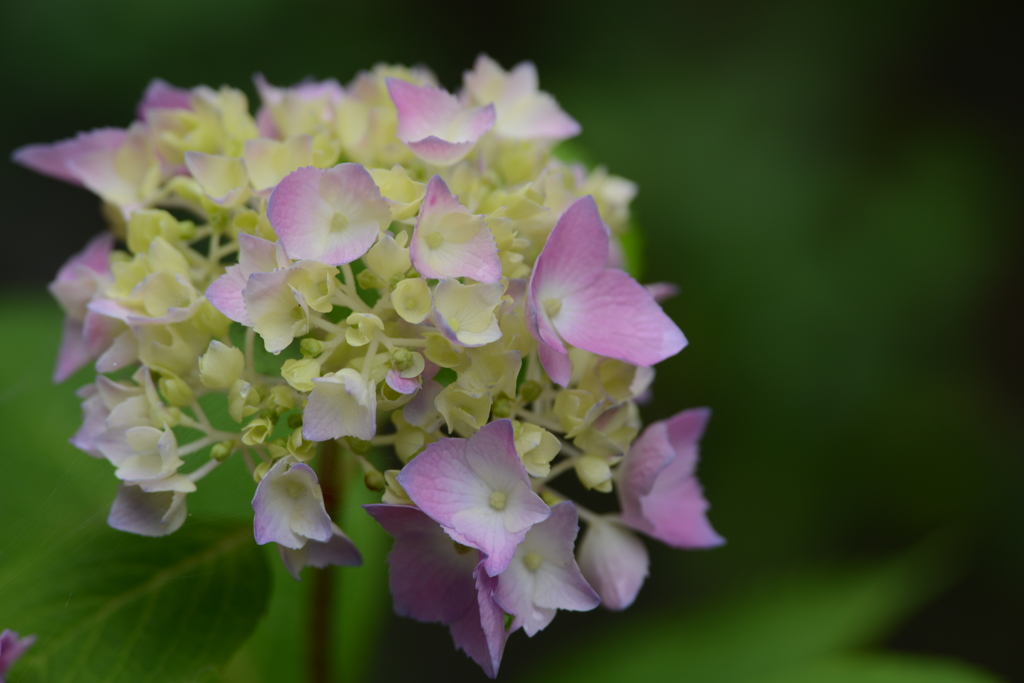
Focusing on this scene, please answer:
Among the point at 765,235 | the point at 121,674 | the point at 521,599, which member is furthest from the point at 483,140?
the point at 765,235

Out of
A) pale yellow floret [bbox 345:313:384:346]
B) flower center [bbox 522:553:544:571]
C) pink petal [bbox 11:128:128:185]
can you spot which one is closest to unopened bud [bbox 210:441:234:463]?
pale yellow floret [bbox 345:313:384:346]

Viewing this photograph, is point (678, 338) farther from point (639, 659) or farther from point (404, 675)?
point (404, 675)

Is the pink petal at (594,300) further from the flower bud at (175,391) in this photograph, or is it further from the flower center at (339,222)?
the flower bud at (175,391)

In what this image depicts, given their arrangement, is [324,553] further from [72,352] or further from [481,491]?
[72,352]

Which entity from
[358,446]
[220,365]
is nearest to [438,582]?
[358,446]

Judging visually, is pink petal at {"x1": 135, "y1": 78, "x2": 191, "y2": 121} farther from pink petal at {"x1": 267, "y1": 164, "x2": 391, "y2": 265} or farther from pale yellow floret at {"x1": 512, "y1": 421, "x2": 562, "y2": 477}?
pale yellow floret at {"x1": 512, "y1": 421, "x2": 562, "y2": 477}

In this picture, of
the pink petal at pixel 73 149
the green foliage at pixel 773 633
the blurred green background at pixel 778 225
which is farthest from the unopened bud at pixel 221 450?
the blurred green background at pixel 778 225

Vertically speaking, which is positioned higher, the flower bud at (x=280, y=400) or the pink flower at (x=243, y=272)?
the pink flower at (x=243, y=272)
